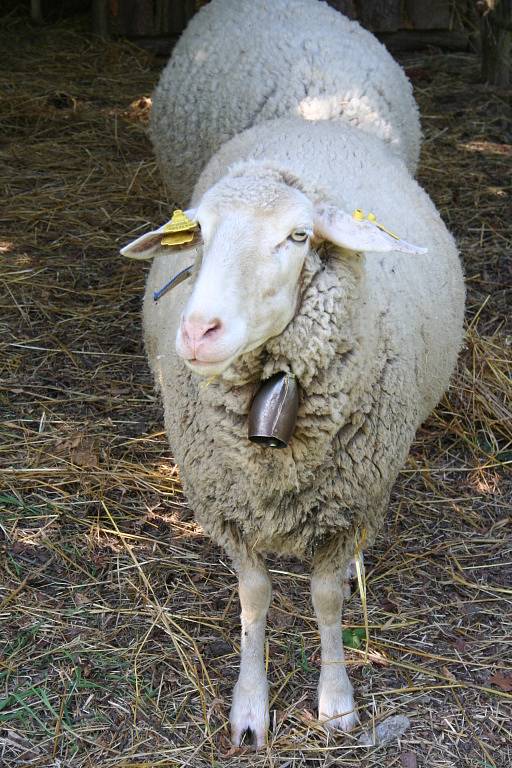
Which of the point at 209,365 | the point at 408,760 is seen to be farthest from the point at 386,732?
the point at 209,365

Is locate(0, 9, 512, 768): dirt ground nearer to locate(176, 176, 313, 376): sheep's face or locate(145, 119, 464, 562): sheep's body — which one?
locate(145, 119, 464, 562): sheep's body

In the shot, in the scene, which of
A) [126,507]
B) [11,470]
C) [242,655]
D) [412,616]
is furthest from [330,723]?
[11,470]

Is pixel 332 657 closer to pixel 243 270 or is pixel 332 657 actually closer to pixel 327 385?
pixel 327 385

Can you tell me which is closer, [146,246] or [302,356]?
[302,356]

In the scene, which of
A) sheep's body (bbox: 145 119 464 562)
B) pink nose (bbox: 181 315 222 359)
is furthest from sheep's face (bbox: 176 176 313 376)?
sheep's body (bbox: 145 119 464 562)

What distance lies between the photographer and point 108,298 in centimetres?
477

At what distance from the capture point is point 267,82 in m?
3.84

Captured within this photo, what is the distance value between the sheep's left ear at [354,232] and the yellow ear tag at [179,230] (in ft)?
1.00

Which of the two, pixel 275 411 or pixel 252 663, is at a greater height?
pixel 275 411

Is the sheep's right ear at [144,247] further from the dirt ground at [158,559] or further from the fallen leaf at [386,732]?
the fallen leaf at [386,732]

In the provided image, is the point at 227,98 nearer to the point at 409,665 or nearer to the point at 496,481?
the point at 496,481

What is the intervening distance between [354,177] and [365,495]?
3.34 feet

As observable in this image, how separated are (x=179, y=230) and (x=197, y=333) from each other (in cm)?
43

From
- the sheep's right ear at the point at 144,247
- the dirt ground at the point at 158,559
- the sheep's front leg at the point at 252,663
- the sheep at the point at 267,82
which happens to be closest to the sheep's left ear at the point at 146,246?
the sheep's right ear at the point at 144,247
